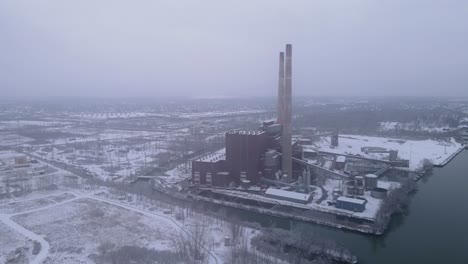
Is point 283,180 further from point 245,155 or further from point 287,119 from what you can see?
point 287,119

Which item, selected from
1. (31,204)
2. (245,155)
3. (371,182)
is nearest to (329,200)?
(371,182)

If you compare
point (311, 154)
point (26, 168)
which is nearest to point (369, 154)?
point (311, 154)

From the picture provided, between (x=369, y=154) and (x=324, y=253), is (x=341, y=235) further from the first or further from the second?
(x=369, y=154)

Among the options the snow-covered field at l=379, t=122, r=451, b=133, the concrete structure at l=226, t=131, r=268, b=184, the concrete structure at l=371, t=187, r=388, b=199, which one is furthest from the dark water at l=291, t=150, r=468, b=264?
the snow-covered field at l=379, t=122, r=451, b=133

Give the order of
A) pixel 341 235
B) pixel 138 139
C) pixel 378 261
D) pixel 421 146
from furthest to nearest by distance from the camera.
Answer: pixel 138 139 < pixel 421 146 < pixel 341 235 < pixel 378 261

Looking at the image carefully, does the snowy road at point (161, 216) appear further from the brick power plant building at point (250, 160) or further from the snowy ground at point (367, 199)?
the snowy ground at point (367, 199)


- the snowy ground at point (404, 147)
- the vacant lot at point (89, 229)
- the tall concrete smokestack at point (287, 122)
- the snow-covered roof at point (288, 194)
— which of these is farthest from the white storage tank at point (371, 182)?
the vacant lot at point (89, 229)
